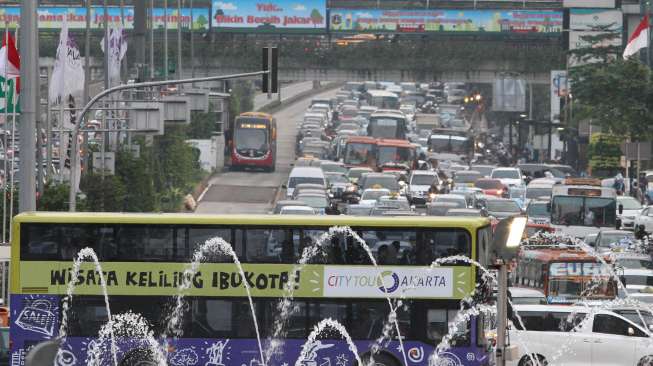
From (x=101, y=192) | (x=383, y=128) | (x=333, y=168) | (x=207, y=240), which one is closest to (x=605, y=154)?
(x=333, y=168)

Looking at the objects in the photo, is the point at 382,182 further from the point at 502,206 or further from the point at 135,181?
the point at 135,181

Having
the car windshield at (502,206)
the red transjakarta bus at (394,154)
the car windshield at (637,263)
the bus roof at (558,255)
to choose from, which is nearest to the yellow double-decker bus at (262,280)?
the bus roof at (558,255)

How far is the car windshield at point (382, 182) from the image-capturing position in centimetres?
6988

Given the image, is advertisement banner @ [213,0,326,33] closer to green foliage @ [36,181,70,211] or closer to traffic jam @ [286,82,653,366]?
traffic jam @ [286,82,653,366]

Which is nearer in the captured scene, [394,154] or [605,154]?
[394,154]

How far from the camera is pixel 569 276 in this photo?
37062 mm

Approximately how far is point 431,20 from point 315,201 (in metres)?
40.2

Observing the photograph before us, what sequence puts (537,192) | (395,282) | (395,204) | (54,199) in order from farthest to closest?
(537,192) → (395,204) → (54,199) → (395,282)

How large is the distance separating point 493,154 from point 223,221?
81.9 m

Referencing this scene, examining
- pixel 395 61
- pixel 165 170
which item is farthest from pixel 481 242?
A: pixel 395 61

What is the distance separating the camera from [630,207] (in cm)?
6134

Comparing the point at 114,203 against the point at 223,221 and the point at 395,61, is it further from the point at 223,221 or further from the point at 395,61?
the point at 395,61

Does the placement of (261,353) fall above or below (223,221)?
below

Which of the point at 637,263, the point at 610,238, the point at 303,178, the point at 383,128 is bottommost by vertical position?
the point at 303,178
